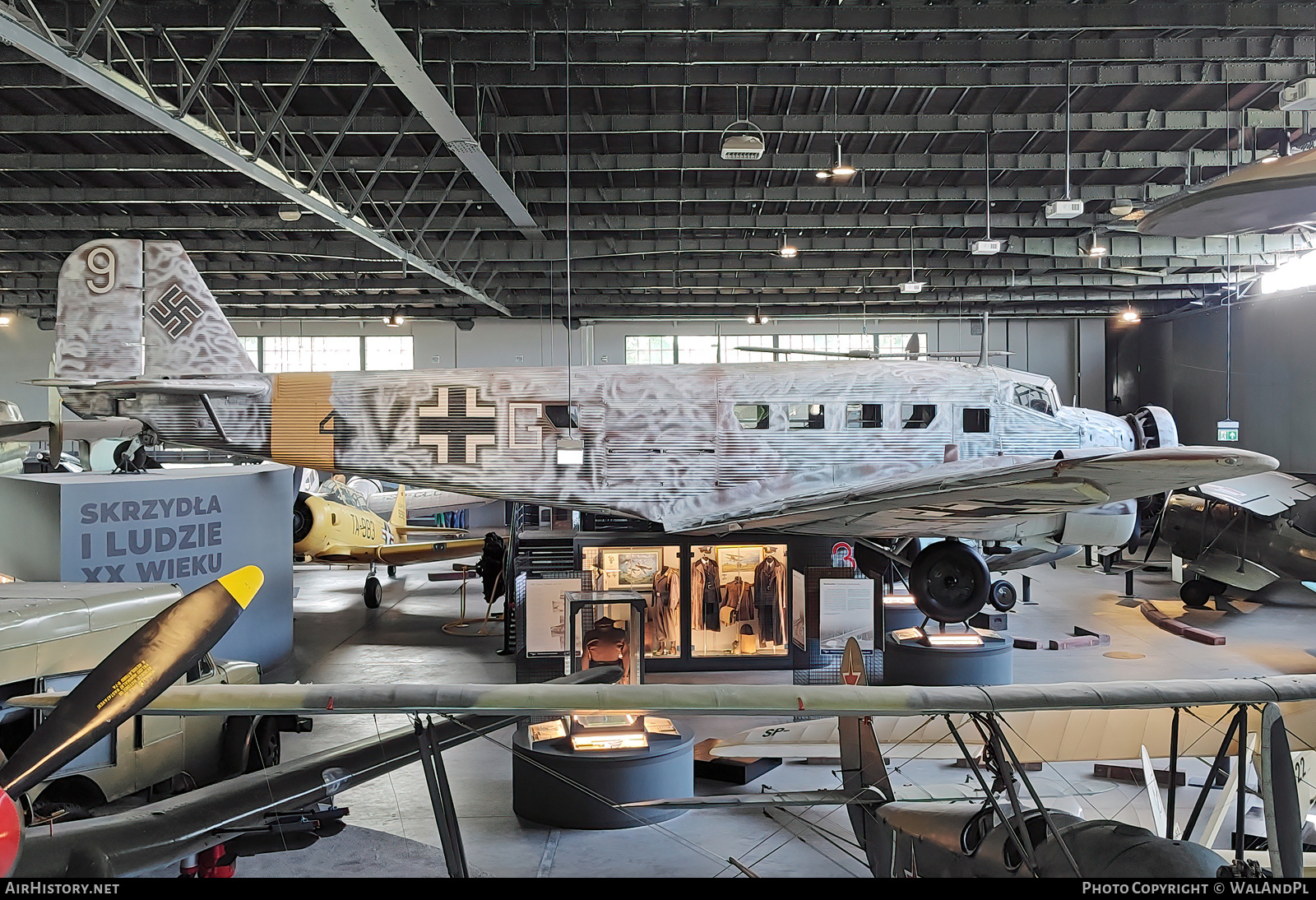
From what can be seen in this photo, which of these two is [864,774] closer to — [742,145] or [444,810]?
[444,810]

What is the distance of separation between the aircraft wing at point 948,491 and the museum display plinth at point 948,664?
1.36 m

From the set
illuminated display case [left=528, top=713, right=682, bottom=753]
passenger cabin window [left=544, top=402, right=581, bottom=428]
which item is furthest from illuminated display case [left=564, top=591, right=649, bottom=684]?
passenger cabin window [left=544, top=402, right=581, bottom=428]

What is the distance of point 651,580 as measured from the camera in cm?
1073

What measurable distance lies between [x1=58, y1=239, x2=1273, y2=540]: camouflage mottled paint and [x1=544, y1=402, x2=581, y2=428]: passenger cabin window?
31 millimetres

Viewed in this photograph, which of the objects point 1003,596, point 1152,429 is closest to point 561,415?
point 1003,596

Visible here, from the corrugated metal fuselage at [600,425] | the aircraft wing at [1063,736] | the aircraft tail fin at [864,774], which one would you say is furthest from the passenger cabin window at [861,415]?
the aircraft tail fin at [864,774]

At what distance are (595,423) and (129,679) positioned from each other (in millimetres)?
6100

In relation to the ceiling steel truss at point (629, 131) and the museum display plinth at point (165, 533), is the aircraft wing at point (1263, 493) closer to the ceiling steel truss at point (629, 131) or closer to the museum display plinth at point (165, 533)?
the ceiling steel truss at point (629, 131)

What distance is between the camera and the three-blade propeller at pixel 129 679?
3.24 meters

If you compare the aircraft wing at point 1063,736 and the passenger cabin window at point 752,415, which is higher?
the passenger cabin window at point 752,415

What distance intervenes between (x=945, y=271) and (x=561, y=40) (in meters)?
16.1

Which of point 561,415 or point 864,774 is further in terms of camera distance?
point 561,415
